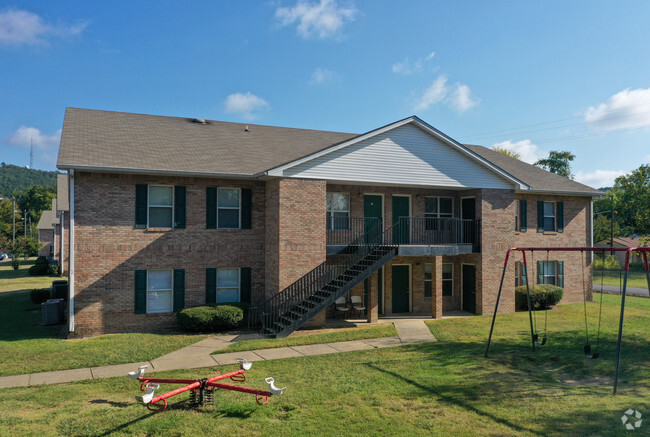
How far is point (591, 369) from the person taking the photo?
36.1 feet

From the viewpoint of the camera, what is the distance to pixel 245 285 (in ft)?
55.4

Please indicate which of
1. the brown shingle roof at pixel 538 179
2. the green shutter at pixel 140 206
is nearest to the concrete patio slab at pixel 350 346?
the green shutter at pixel 140 206

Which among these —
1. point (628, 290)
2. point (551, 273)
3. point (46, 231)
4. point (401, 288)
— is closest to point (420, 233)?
point (401, 288)

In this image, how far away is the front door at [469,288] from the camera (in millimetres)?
19844

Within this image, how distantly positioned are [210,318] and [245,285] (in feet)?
7.18

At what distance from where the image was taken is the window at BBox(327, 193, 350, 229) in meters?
18.3

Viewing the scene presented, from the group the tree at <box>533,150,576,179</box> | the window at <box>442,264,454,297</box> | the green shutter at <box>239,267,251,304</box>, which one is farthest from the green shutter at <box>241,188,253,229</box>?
the tree at <box>533,150,576,179</box>

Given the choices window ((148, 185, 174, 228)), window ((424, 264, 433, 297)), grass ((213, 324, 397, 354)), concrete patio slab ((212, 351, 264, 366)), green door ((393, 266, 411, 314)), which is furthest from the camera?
window ((424, 264, 433, 297))

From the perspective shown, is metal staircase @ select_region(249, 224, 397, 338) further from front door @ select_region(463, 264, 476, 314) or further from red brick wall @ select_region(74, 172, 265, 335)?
front door @ select_region(463, 264, 476, 314)

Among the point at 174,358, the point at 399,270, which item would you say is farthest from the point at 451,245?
the point at 174,358

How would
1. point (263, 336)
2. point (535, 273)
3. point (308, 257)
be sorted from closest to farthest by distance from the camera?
point (263, 336) → point (308, 257) → point (535, 273)

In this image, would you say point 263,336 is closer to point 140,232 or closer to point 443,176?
point 140,232

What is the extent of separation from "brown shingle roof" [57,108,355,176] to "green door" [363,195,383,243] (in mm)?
3464

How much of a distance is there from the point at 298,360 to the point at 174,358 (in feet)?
11.2
